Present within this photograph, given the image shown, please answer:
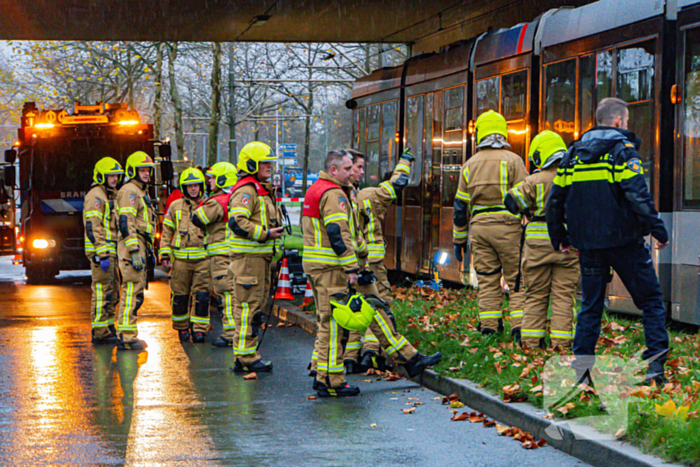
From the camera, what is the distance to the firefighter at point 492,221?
8.41m

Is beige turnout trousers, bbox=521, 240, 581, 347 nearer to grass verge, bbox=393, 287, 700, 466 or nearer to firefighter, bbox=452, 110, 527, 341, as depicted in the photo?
grass verge, bbox=393, 287, 700, 466

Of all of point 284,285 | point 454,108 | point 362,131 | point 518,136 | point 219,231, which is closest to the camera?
point 219,231

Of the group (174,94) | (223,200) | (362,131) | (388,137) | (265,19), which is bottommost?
(223,200)

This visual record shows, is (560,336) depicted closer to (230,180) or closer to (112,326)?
(230,180)

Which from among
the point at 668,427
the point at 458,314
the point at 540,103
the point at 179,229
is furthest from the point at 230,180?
the point at 668,427

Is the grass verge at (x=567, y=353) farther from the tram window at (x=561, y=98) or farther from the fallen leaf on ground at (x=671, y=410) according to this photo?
the tram window at (x=561, y=98)

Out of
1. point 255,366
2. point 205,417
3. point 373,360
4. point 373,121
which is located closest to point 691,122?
point 373,360

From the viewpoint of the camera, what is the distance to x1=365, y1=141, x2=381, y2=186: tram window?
15672 mm

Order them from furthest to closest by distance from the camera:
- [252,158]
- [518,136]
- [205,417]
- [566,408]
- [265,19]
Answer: [265,19] < [518,136] < [252,158] < [205,417] < [566,408]

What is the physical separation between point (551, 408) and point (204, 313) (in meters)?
5.32

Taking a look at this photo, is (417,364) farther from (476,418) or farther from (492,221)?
(492,221)

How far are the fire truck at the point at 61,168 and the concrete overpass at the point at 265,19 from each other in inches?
76.3

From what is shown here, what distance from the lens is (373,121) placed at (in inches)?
620

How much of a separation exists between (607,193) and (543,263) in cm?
167
